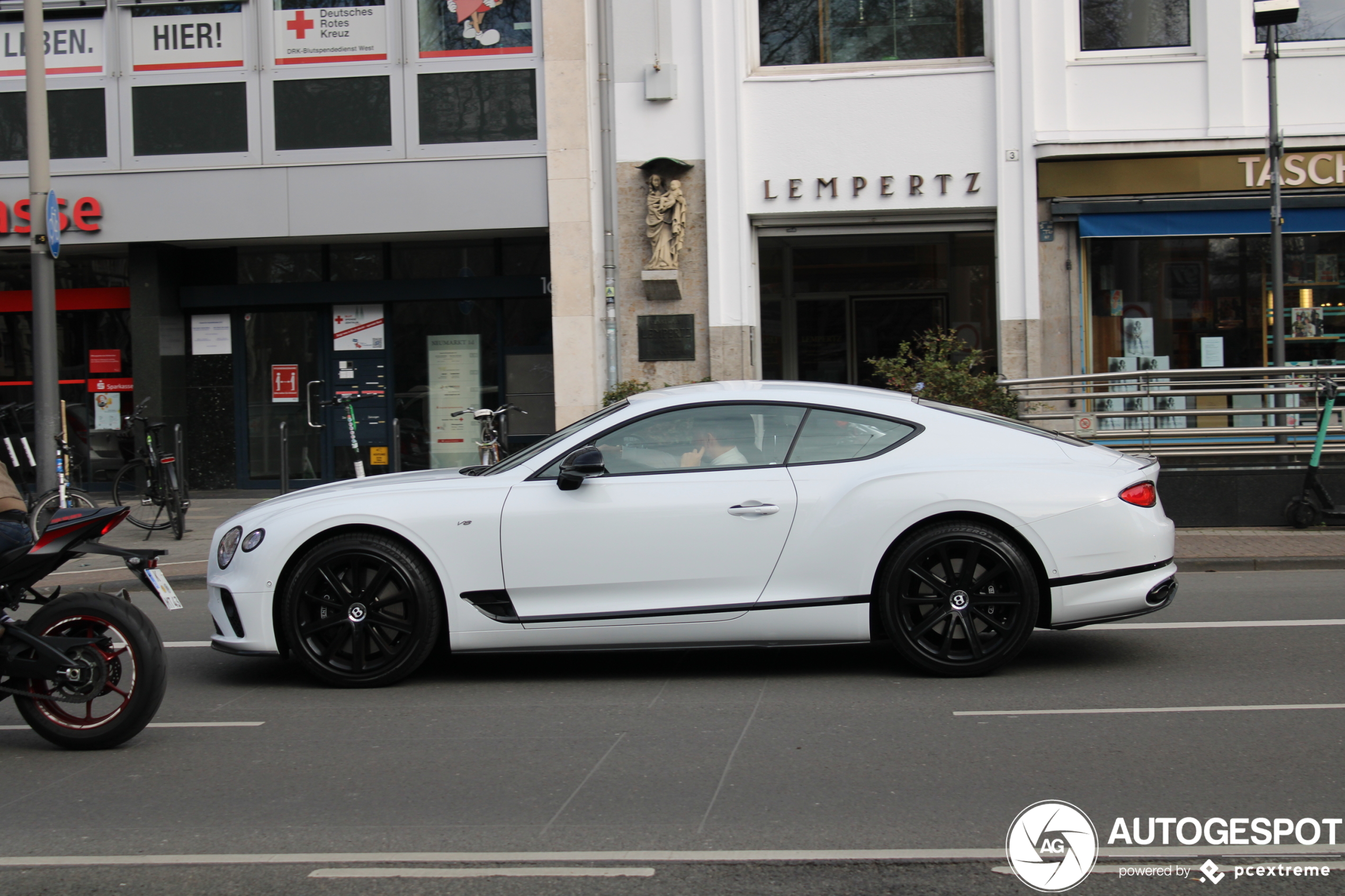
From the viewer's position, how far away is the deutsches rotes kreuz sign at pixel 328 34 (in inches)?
631

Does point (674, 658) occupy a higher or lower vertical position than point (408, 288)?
lower

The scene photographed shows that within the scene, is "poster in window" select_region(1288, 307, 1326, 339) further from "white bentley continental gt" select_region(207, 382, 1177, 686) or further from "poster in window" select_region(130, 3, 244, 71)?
"poster in window" select_region(130, 3, 244, 71)

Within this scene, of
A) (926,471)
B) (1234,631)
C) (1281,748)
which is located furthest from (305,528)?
(1234,631)

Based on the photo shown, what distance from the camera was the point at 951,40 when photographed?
1628 cm

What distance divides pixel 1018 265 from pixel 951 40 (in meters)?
3.12

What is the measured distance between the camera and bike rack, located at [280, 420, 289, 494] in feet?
49.6

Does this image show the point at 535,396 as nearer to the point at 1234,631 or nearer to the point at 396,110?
the point at 396,110

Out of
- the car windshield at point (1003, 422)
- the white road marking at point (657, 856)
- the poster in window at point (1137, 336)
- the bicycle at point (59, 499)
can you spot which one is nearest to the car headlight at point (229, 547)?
the white road marking at point (657, 856)

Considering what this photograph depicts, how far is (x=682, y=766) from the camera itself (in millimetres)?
5066

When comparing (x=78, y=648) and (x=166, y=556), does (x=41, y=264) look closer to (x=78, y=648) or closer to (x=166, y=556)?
(x=166, y=556)

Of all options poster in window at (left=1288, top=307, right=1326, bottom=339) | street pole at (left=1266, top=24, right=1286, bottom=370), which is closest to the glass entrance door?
street pole at (left=1266, top=24, right=1286, bottom=370)

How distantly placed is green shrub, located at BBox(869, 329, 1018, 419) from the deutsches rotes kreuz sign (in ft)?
26.2

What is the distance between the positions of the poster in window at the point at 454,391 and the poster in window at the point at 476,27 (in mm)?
3764

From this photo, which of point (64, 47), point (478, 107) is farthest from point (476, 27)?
point (64, 47)
